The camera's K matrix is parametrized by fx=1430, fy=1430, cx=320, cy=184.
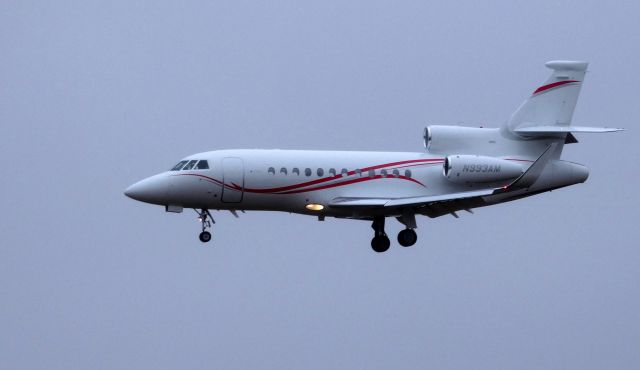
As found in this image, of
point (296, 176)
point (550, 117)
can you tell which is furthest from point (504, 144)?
point (296, 176)

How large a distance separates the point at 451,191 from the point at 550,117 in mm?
5615

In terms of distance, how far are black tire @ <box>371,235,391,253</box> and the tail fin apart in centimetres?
697

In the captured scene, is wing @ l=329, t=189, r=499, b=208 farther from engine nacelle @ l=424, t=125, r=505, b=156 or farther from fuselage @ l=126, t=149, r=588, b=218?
engine nacelle @ l=424, t=125, r=505, b=156

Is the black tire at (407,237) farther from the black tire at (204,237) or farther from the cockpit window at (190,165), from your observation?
the cockpit window at (190,165)

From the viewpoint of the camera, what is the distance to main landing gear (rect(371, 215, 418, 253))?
56.7 meters

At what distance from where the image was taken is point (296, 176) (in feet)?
180

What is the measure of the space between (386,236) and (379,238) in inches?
12.7

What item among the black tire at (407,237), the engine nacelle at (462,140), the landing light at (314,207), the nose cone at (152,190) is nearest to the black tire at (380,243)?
the black tire at (407,237)

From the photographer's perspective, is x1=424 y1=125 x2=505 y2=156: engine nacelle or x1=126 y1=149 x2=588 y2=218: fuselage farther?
x1=424 y1=125 x2=505 y2=156: engine nacelle

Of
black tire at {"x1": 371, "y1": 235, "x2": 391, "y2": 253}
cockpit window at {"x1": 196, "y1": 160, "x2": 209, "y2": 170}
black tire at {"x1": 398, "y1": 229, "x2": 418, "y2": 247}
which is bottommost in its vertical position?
black tire at {"x1": 371, "y1": 235, "x2": 391, "y2": 253}

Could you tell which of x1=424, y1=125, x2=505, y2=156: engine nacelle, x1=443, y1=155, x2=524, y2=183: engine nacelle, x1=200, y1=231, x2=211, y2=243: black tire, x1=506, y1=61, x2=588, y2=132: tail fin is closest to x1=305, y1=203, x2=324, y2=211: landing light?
x1=200, y1=231, x2=211, y2=243: black tire

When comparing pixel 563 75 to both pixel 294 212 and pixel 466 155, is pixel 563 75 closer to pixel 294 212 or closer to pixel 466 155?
pixel 466 155

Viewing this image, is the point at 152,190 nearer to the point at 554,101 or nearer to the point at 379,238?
the point at 379,238

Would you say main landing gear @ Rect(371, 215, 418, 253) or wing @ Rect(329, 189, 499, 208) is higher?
wing @ Rect(329, 189, 499, 208)
